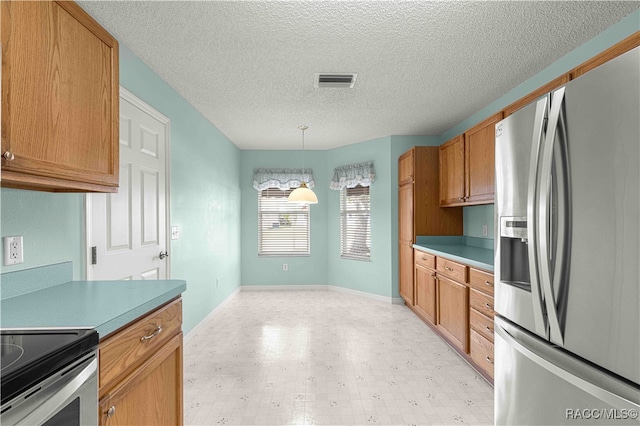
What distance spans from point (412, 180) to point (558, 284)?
2993 mm

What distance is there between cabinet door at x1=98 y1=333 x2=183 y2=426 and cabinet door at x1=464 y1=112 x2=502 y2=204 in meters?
2.70

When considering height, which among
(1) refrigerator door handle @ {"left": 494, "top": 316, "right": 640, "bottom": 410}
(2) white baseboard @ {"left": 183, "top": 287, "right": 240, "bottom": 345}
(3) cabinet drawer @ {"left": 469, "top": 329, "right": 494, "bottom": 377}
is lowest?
(2) white baseboard @ {"left": 183, "top": 287, "right": 240, "bottom": 345}

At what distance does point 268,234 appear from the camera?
575 centimetres

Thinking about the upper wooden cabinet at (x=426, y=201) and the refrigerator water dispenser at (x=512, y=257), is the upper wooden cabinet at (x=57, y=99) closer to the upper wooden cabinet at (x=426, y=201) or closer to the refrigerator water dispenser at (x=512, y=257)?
the refrigerator water dispenser at (x=512, y=257)

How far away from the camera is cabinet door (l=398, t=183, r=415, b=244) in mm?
4160

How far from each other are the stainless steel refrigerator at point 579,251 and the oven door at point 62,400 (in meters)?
1.62

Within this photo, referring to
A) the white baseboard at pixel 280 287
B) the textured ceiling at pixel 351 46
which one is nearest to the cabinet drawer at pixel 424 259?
the textured ceiling at pixel 351 46

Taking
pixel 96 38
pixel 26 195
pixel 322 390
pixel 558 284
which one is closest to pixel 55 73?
pixel 96 38

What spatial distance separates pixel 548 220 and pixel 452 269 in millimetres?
1844

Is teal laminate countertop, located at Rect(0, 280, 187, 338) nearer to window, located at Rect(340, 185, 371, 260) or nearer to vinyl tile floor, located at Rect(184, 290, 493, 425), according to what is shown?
vinyl tile floor, located at Rect(184, 290, 493, 425)

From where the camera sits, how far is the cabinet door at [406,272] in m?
4.20

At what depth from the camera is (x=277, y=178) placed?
5586mm

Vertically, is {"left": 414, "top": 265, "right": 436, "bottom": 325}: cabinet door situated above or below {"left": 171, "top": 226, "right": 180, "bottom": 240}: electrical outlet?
below

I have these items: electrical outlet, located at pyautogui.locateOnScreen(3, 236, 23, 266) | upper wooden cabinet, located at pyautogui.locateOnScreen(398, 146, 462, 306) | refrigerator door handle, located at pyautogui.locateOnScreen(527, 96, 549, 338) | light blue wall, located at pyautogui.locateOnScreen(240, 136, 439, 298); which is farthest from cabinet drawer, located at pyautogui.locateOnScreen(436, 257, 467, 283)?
electrical outlet, located at pyautogui.locateOnScreen(3, 236, 23, 266)
